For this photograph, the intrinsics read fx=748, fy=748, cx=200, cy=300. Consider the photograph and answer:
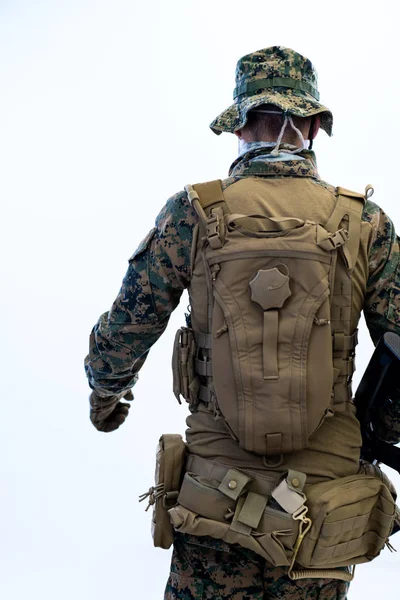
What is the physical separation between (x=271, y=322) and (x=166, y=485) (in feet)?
1.52

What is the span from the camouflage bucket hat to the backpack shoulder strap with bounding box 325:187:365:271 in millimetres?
222

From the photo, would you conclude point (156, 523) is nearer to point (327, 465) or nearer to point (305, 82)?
point (327, 465)

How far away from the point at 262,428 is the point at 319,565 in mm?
317

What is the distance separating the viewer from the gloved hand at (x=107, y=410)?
6.41ft

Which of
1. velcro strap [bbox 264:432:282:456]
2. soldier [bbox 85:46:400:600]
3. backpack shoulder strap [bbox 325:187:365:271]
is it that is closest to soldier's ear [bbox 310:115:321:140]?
soldier [bbox 85:46:400:600]

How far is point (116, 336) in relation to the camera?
1714 mm

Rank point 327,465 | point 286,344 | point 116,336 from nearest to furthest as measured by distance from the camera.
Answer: point 286,344 < point 327,465 < point 116,336

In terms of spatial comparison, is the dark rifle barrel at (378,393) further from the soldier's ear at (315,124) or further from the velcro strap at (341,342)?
the soldier's ear at (315,124)

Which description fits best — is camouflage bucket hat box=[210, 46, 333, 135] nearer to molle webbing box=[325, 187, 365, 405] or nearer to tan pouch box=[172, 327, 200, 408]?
molle webbing box=[325, 187, 365, 405]

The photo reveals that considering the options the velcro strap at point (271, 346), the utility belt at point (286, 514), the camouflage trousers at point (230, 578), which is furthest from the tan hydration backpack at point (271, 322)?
the camouflage trousers at point (230, 578)

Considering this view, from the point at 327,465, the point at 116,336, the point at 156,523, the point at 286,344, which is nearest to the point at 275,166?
the point at 286,344

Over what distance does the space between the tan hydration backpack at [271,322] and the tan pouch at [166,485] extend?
0.18 m

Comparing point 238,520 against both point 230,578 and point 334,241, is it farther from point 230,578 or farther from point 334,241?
point 334,241

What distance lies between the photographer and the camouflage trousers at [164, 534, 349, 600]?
5.21ft
